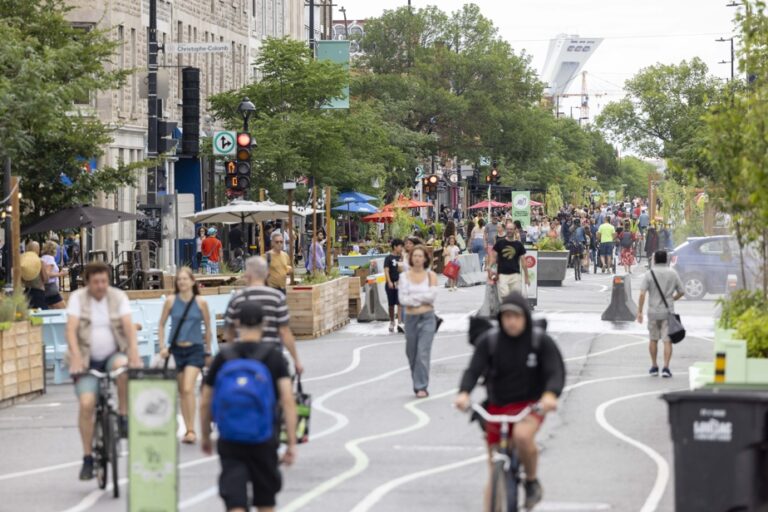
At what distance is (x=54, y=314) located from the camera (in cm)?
2359

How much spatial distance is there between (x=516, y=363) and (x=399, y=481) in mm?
3428

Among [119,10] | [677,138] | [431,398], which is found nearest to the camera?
[431,398]

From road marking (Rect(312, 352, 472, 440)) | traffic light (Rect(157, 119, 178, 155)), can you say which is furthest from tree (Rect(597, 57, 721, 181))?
road marking (Rect(312, 352, 472, 440))

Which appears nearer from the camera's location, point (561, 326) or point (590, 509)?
point (590, 509)

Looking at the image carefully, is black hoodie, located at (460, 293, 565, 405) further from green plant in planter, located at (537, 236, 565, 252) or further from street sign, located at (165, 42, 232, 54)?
green plant in planter, located at (537, 236, 565, 252)

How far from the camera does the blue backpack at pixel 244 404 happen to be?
368 inches

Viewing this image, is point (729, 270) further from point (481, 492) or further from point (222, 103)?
point (481, 492)

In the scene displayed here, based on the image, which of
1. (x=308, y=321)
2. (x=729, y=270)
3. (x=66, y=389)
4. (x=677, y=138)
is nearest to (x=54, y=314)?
(x=66, y=389)

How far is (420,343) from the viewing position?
766 inches

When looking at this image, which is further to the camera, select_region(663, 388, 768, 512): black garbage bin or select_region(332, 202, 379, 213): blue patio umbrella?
select_region(332, 202, 379, 213): blue patio umbrella

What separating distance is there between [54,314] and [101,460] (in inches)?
411

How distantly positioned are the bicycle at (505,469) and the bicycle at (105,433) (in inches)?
140

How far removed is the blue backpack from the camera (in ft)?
30.7

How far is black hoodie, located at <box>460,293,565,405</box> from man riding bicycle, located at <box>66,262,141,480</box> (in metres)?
3.55
